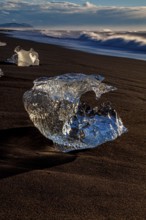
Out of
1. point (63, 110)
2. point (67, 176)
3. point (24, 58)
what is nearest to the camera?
point (67, 176)

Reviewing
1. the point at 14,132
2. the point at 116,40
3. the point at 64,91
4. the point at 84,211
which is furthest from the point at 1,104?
the point at 116,40

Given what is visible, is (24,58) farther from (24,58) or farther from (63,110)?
(63,110)

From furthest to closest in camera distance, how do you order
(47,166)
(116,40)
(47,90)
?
1. (116,40)
2. (47,90)
3. (47,166)

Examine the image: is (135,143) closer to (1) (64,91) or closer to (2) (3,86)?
(1) (64,91)

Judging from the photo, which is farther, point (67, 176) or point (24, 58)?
point (24, 58)

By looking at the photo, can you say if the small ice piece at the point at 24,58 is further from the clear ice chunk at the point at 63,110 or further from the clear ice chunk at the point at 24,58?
the clear ice chunk at the point at 63,110

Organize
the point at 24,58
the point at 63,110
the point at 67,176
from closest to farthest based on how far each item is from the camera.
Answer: the point at 67,176
the point at 63,110
the point at 24,58

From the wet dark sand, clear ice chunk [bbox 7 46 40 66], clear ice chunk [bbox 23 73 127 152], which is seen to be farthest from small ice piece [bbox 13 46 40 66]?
clear ice chunk [bbox 23 73 127 152]

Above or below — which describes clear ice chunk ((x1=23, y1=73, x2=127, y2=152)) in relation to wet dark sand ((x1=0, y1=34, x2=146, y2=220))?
above

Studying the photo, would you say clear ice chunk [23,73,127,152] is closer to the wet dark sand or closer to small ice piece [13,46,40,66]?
the wet dark sand

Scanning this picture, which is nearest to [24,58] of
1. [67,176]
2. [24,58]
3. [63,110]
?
[24,58]

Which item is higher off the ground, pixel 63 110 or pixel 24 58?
pixel 63 110
